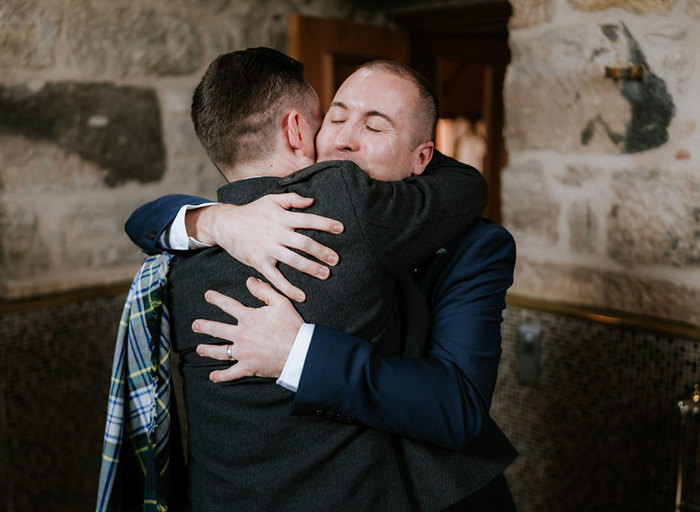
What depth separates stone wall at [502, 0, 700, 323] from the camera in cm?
159

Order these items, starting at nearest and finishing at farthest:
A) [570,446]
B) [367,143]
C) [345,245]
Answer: [345,245] < [367,143] < [570,446]

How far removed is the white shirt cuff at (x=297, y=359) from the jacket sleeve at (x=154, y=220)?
383mm

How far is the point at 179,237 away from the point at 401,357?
0.47 metres

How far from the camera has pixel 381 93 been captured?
1.18 metres

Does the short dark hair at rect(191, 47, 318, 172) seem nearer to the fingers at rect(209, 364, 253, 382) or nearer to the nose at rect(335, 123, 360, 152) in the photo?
the nose at rect(335, 123, 360, 152)

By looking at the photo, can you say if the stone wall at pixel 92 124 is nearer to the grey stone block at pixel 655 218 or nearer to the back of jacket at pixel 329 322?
the back of jacket at pixel 329 322

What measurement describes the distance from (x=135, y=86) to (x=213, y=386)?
55.8 inches

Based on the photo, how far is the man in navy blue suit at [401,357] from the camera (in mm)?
973

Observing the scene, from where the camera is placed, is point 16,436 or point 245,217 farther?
point 16,436

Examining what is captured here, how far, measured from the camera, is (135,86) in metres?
2.15

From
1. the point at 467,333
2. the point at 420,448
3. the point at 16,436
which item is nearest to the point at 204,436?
the point at 420,448

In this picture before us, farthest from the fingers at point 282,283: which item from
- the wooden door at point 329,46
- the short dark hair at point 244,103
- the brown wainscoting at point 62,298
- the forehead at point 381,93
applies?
the wooden door at point 329,46

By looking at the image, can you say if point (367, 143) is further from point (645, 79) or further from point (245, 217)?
point (645, 79)

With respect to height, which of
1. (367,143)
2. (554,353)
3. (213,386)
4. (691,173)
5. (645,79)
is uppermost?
(645,79)
